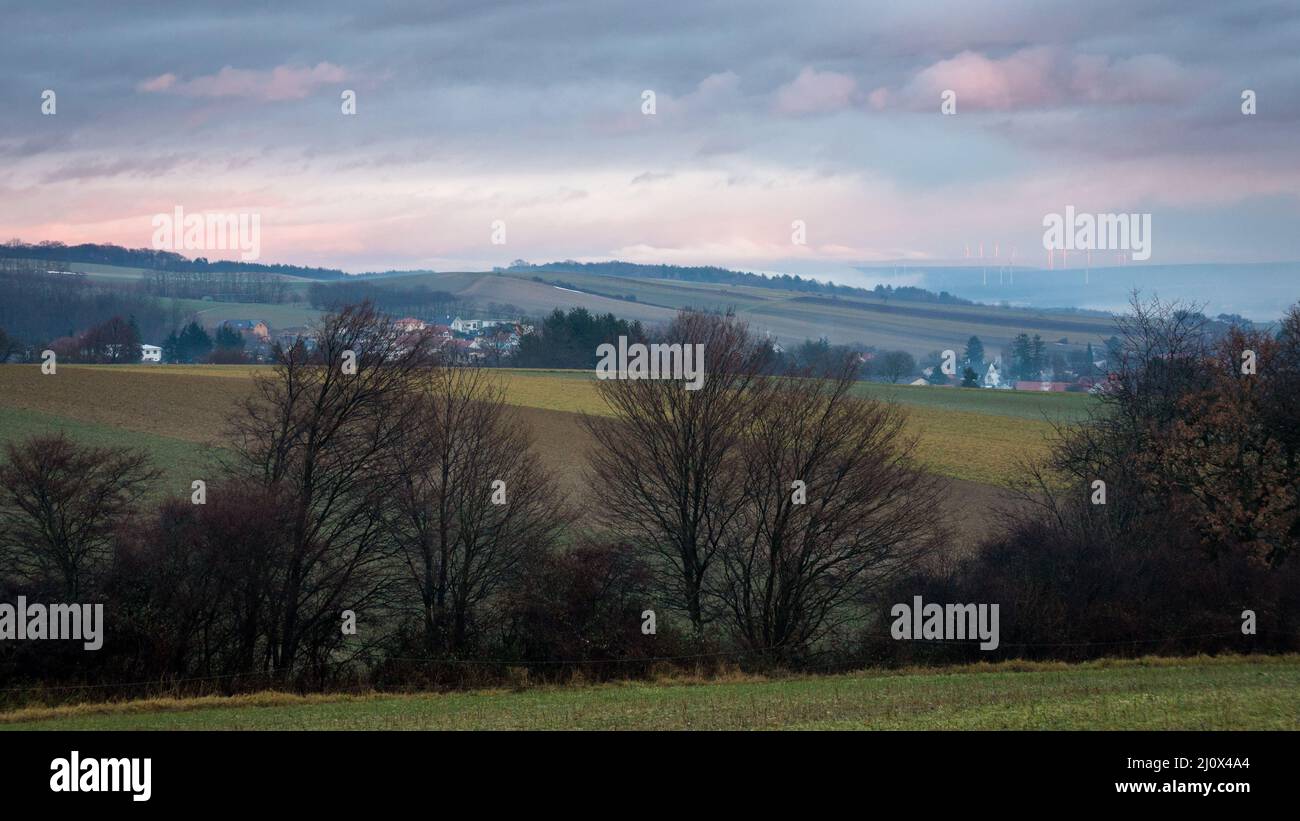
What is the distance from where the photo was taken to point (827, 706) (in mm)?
16891

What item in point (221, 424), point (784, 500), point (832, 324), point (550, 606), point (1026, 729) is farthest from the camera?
point (832, 324)

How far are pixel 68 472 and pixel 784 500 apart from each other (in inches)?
762

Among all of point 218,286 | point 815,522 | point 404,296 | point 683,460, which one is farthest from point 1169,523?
point 218,286

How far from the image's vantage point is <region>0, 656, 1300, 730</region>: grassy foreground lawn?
14.5 meters

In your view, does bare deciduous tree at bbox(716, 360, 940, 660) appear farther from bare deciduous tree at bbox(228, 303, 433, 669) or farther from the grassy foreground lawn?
bare deciduous tree at bbox(228, 303, 433, 669)

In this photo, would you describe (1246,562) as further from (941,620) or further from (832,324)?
(832,324)

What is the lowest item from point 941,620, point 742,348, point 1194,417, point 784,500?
point 941,620

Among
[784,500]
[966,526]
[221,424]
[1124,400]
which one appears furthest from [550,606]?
[221,424]

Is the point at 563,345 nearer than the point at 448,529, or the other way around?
the point at 448,529

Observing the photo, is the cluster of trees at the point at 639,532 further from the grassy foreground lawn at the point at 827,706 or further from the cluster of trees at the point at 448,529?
the grassy foreground lawn at the point at 827,706

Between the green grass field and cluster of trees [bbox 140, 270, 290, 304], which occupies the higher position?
cluster of trees [bbox 140, 270, 290, 304]

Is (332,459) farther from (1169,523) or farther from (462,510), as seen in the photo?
(1169,523)

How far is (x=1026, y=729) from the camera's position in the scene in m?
13.6

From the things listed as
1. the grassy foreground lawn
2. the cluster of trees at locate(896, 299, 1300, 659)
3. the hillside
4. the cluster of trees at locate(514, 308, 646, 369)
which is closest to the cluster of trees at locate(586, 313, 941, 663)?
the cluster of trees at locate(896, 299, 1300, 659)
